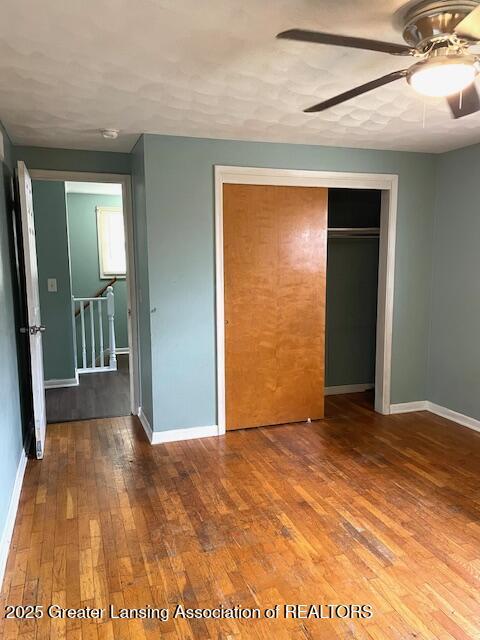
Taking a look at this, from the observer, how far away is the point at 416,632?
1795 mm

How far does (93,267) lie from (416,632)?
6552 millimetres

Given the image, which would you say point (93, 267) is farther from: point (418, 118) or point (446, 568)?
point (446, 568)

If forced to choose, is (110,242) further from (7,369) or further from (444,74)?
(444,74)

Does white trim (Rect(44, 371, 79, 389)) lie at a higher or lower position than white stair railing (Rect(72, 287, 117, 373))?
lower

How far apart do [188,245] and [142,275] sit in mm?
483

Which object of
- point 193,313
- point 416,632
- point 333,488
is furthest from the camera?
point 193,313

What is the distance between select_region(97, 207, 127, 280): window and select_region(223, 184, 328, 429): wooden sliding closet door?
3935 millimetres

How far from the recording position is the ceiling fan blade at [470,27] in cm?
142

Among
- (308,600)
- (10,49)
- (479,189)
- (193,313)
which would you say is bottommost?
(308,600)

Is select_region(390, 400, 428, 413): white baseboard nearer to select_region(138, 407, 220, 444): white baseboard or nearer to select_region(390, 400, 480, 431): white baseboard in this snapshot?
select_region(390, 400, 480, 431): white baseboard

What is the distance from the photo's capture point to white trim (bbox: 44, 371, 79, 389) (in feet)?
17.2

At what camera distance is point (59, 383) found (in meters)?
5.28

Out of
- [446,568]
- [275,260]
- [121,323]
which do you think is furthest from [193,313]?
[121,323]

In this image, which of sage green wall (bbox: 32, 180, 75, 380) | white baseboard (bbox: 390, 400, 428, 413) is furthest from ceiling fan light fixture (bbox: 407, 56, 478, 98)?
sage green wall (bbox: 32, 180, 75, 380)
